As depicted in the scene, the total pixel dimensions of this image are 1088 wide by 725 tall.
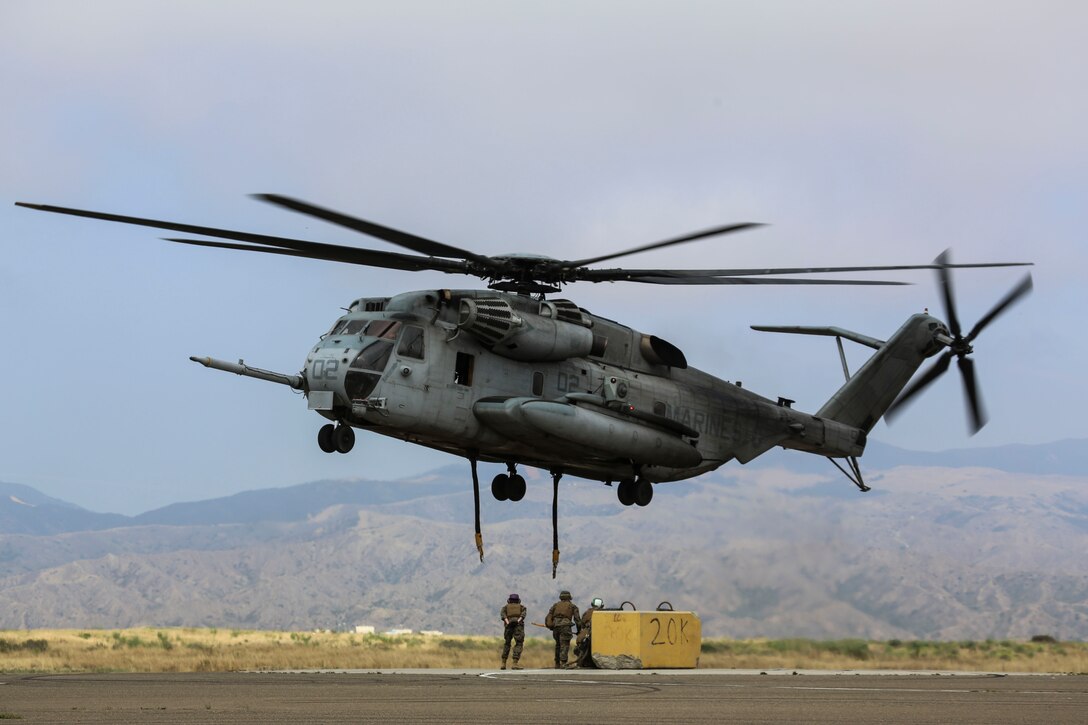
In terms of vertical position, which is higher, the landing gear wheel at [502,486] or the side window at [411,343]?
the side window at [411,343]

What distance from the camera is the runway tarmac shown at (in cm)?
1532

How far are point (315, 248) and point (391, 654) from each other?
14.3 metres

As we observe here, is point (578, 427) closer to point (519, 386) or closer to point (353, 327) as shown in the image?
point (519, 386)

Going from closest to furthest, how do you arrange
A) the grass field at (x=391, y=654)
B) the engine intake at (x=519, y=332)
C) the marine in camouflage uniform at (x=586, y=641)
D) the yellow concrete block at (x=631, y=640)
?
the engine intake at (x=519, y=332) < the yellow concrete block at (x=631, y=640) < the marine in camouflage uniform at (x=586, y=641) < the grass field at (x=391, y=654)

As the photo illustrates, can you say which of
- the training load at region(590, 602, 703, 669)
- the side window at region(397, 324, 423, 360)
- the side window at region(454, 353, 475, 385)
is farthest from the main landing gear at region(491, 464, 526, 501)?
the side window at region(397, 324, 423, 360)

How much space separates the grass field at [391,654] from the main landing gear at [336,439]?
6.14m

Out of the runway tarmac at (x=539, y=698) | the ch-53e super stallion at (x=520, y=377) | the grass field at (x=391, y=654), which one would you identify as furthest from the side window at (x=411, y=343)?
the grass field at (x=391, y=654)

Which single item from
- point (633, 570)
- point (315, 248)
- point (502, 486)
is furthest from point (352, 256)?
point (633, 570)

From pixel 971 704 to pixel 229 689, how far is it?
9.79m

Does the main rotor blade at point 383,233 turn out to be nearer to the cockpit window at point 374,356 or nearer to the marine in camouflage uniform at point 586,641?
the cockpit window at point 374,356

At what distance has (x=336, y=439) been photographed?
25609mm

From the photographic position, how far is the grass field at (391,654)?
31.1 meters

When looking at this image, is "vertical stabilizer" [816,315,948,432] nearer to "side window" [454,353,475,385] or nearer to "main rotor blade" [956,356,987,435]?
"main rotor blade" [956,356,987,435]

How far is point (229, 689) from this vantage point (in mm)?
20219
